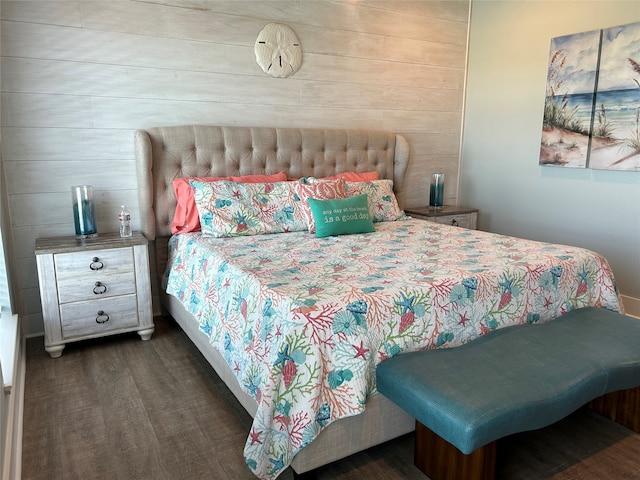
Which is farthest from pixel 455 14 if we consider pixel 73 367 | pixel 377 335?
pixel 73 367

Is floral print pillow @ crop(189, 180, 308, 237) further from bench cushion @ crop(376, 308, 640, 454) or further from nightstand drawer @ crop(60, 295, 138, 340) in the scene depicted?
bench cushion @ crop(376, 308, 640, 454)

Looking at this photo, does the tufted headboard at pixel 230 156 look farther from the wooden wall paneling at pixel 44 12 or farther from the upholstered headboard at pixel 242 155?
the wooden wall paneling at pixel 44 12

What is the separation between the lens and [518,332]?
1940mm

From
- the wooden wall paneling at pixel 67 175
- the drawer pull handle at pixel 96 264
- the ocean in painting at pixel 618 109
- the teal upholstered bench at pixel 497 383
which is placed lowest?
the teal upholstered bench at pixel 497 383

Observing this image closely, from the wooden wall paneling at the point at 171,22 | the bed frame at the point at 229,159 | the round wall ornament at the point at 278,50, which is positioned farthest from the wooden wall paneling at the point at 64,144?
the round wall ornament at the point at 278,50

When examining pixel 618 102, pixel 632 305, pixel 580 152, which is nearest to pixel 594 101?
pixel 618 102

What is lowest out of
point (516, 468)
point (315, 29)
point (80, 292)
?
point (516, 468)

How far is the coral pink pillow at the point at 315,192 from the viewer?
10.0 ft

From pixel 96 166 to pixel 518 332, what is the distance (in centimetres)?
261

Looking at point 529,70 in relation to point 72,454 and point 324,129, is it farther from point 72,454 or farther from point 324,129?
point 72,454

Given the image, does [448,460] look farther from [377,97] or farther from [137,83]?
[377,97]

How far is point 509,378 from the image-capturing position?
158 cm

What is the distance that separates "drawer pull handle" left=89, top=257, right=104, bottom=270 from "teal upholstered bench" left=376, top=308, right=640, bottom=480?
1847mm

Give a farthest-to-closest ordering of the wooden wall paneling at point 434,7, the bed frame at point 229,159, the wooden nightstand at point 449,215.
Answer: the wooden nightstand at point 449,215, the wooden wall paneling at point 434,7, the bed frame at point 229,159
